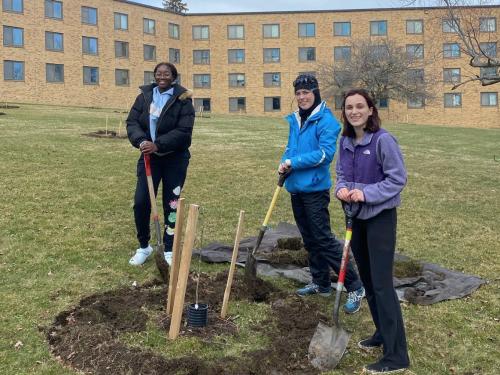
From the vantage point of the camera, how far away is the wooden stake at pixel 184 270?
374 cm

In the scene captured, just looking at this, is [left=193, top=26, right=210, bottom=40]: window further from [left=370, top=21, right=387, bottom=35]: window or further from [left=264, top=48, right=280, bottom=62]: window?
[left=370, top=21, right=387, bottom=35]: window

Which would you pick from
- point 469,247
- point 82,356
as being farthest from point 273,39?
point 82,356

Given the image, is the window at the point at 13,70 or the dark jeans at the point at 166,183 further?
the window at the point at 13,70

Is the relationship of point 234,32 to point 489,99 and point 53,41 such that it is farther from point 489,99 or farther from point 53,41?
point 489,99

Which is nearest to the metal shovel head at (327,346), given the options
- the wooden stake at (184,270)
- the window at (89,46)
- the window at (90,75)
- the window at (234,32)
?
the wooden stake at (184,270)

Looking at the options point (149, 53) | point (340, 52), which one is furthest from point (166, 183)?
point (340, 52)

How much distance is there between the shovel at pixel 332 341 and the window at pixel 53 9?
4655 cm

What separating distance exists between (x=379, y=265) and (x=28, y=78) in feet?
147

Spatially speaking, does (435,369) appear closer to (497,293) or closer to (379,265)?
(379,265)

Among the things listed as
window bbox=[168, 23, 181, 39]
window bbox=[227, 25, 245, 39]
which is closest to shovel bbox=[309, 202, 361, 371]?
window bbox=[168, 23, 181, 39]

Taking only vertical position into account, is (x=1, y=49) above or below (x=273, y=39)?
below

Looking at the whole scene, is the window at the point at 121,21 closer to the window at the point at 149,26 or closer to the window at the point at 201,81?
the window at the point at 149,26

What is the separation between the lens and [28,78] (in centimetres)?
4269

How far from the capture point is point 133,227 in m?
7.43
